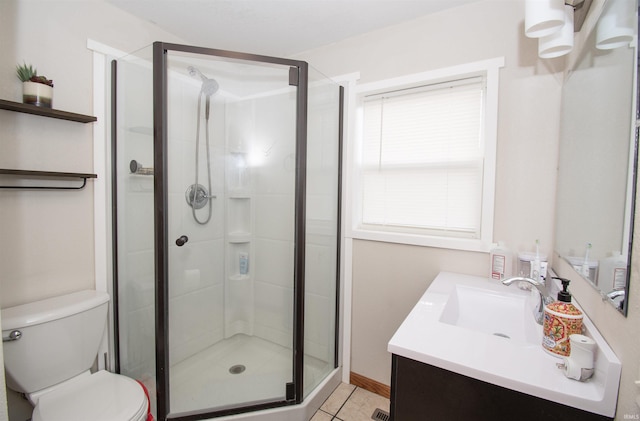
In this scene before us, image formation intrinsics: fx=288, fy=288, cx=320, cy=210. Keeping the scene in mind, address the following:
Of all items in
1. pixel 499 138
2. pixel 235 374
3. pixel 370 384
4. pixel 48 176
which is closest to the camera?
pixel 48 176

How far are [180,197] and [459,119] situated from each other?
1.65m

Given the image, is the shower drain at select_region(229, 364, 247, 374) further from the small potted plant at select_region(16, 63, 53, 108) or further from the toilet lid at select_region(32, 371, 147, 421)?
the small potted plant at select_region(16, 63, 53, 108)

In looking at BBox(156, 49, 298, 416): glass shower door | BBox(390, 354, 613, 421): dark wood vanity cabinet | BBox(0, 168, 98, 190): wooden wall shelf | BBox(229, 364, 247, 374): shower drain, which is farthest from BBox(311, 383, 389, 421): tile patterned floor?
BBox(0, 168, 98, 190): wooden wall shelf

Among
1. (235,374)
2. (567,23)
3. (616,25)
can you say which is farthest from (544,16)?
(235,374)

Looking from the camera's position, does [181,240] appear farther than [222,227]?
No

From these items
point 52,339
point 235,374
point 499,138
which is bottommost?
point 235,374

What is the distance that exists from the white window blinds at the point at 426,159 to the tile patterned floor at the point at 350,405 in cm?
112

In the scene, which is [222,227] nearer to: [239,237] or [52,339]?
[239,237]

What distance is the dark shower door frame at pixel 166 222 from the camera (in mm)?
1408

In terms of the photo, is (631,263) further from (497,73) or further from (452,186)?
(497,73)

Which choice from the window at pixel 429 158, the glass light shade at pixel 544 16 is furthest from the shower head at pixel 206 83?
the glass light shade at pixel 544 16

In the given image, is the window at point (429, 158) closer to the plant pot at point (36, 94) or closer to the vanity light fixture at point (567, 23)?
the vanity light fixture at point (567, 23)

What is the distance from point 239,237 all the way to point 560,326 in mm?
1630

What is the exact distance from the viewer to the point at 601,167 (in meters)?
0.86
